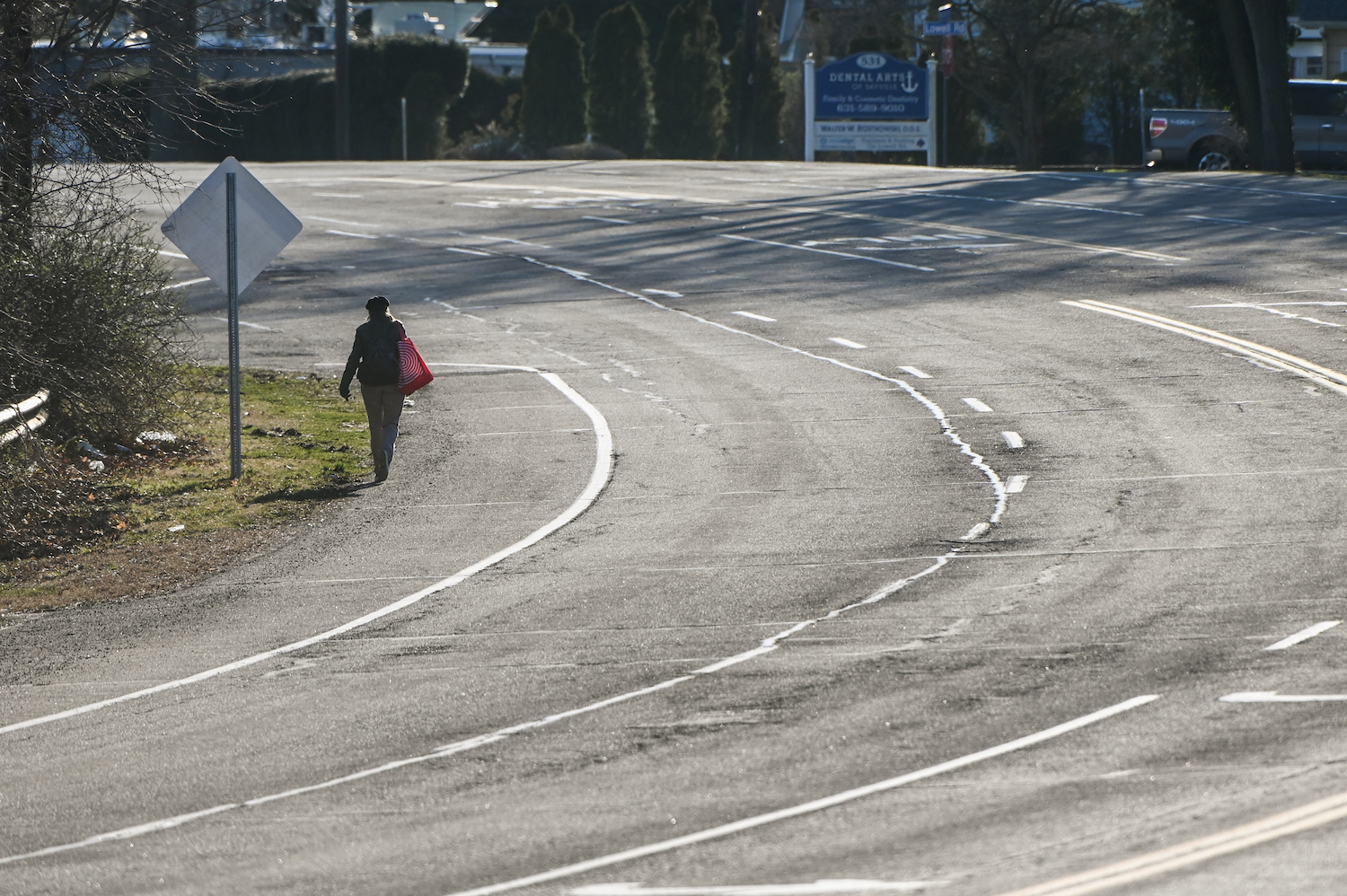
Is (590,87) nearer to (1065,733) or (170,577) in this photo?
(170,577)

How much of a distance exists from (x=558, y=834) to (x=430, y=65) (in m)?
57.8

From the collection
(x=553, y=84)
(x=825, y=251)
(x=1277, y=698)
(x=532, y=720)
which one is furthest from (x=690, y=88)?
(x=1277, y=698)

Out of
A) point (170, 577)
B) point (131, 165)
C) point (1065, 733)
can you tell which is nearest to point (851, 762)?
point (1065, 733)

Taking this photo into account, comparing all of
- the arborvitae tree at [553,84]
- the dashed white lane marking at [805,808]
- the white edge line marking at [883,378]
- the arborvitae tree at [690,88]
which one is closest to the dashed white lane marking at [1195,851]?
the dashed white lane marking at [805,808]

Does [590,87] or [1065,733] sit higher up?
[590,87]

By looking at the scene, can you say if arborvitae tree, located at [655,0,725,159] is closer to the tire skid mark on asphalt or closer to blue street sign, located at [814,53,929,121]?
blue street sign, located at [814,53,929,121]

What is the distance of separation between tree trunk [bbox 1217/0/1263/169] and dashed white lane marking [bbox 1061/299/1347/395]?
22257 millimetres

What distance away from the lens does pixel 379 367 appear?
15477 mm

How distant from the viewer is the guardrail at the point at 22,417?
13.7 meters

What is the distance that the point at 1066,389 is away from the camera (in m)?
18.7

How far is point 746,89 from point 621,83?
530cm

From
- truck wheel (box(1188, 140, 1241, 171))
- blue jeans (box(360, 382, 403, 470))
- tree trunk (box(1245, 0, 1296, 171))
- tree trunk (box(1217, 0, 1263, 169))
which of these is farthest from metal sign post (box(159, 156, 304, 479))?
truck wheel (box(1188, 140, 1241, 171))

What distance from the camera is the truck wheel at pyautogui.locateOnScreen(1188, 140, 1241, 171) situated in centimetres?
4609

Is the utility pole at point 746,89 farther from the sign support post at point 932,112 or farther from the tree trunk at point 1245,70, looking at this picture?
the tree trunk at point 1245,70
